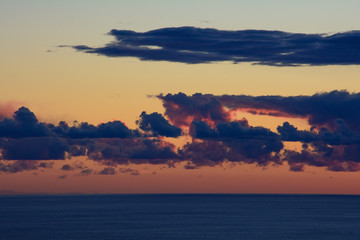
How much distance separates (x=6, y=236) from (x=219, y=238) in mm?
55812

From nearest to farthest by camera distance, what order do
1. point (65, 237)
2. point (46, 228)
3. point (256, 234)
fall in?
point (65, 237) < point (256, 234) < point (46, 228)

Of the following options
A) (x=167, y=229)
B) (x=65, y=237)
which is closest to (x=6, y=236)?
(x=65, y=237)

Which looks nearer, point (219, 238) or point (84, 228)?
point (219, 238)

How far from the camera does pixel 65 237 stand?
156 m

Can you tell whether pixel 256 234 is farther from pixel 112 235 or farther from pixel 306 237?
pixel 112 235

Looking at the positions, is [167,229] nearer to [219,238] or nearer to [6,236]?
[219,238]

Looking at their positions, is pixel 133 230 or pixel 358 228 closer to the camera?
pixel 133 230

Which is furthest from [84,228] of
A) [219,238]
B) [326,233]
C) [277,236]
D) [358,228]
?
[358,228]

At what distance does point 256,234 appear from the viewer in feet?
552

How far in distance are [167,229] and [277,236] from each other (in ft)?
122

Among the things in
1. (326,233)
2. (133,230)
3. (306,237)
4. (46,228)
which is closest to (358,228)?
(326,233)

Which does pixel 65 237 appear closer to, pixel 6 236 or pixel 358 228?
pixel 6 236

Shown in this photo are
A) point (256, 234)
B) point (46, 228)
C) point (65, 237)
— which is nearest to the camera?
point (65, 237)

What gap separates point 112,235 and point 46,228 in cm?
3330
